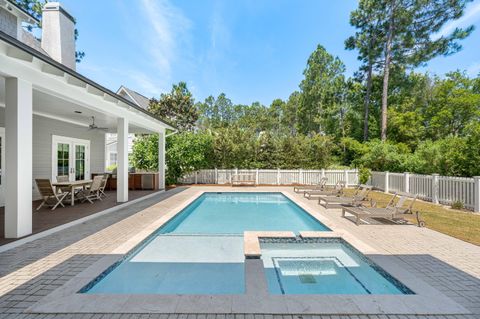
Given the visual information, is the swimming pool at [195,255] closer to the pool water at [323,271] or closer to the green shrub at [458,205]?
the pool water at [323,271]

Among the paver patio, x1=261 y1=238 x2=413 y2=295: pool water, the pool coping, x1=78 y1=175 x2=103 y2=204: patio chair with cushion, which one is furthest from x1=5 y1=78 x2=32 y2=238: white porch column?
x1=261 y1=238 x2=413 y2=295: pool water

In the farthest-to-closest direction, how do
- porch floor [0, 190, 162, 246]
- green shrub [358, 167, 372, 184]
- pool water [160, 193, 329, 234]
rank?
green shrub [358, 167, 372, 184] < pool water [160, 193, 329, 234] < porch floor [0, 190, 162, 246]

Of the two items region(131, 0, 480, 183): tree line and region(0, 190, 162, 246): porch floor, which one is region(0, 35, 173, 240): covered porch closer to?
region(0, 190, 162, 246): porch floor

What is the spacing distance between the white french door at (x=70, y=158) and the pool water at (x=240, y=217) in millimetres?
6066

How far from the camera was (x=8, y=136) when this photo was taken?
14.8 ft

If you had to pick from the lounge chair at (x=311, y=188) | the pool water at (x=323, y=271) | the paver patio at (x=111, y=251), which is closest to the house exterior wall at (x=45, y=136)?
the paver patio at (x=111, y=251)

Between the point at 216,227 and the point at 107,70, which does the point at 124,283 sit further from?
the point at 107,70

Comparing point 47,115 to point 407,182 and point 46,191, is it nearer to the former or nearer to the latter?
point 46,191

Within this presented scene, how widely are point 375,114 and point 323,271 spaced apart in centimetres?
2278

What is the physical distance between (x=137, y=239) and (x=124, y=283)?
147 centimetres

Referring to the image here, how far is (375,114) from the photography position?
2275 cm

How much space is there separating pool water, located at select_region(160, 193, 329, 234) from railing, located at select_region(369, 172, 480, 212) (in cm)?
548

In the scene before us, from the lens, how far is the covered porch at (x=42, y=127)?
4500 mm

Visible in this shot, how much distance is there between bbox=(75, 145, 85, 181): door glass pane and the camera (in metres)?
11.7
